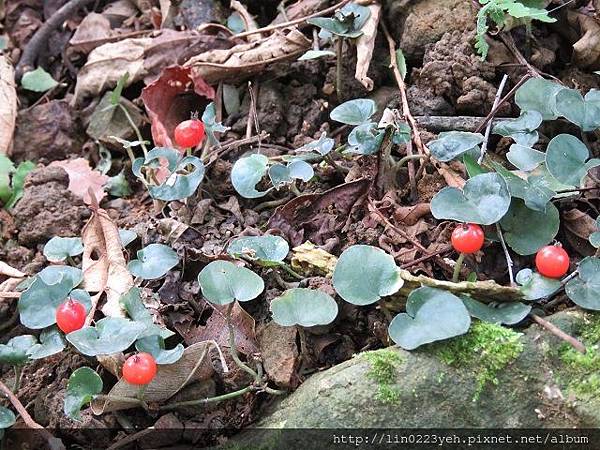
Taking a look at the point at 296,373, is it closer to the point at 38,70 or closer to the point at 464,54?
the point at 464,54

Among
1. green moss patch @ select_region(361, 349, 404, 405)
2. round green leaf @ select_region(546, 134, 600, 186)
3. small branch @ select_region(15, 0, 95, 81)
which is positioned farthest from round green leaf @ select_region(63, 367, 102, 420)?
small branch @ select_region(15, 0, 95, 81)

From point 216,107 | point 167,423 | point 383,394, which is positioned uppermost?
point 216,107

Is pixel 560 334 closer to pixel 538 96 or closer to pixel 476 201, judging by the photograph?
pixel 476 201

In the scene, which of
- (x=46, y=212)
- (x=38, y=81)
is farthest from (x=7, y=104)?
(x=46, y=212)

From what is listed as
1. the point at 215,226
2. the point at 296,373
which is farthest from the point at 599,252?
the point at 215,226

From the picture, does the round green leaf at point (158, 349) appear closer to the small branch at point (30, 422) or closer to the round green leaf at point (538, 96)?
the small branch at point (30, 422)
